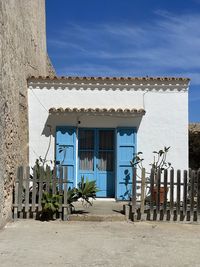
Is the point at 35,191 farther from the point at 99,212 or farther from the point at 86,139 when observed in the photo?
the point at 86,139

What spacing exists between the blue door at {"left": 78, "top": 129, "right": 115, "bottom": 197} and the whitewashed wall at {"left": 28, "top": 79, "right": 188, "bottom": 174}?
354 millimetres

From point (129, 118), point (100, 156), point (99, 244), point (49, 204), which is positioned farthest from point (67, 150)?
point (99, 244)

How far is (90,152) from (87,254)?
6855mm

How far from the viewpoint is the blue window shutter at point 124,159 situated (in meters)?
13.4

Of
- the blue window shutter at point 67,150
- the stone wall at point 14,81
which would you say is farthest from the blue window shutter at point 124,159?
the stone wall at point 14,81

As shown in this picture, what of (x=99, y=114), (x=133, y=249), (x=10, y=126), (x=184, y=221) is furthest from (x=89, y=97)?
(x=133, y=249)

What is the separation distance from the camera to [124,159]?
13.5 metres

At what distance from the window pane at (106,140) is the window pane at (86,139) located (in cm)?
29

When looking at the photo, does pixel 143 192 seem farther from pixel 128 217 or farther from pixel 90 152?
pixel 90 152

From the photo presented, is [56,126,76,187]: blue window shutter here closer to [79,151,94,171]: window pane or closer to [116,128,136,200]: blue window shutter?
[79,151,94,171]: window pane

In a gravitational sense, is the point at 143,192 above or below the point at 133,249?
above

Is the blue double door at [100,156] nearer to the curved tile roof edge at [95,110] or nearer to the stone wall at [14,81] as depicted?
the curved tile roof edge at [95,110]

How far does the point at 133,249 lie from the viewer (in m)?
7.64

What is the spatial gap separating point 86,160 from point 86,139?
2.17ft
